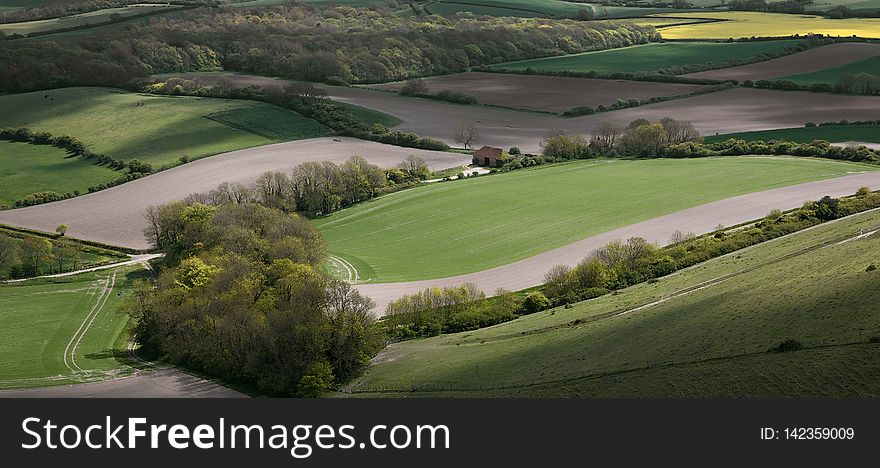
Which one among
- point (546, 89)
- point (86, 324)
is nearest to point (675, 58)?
point (546, 89)

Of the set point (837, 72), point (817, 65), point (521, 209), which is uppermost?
point (817, 65)

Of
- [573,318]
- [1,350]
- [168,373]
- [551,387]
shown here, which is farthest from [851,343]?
[1,350]

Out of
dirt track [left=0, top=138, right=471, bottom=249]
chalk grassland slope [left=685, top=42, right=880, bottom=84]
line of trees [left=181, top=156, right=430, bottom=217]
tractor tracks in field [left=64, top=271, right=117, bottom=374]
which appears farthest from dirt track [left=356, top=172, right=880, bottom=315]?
chalk grassland slope [left=685, top=42, right=880, bottom=84]

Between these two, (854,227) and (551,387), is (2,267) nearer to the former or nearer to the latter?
(551,387)

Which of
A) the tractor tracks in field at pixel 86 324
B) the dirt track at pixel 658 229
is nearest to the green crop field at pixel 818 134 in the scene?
the dirt track at pixel 658 229

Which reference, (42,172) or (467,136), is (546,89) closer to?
(467,136)
